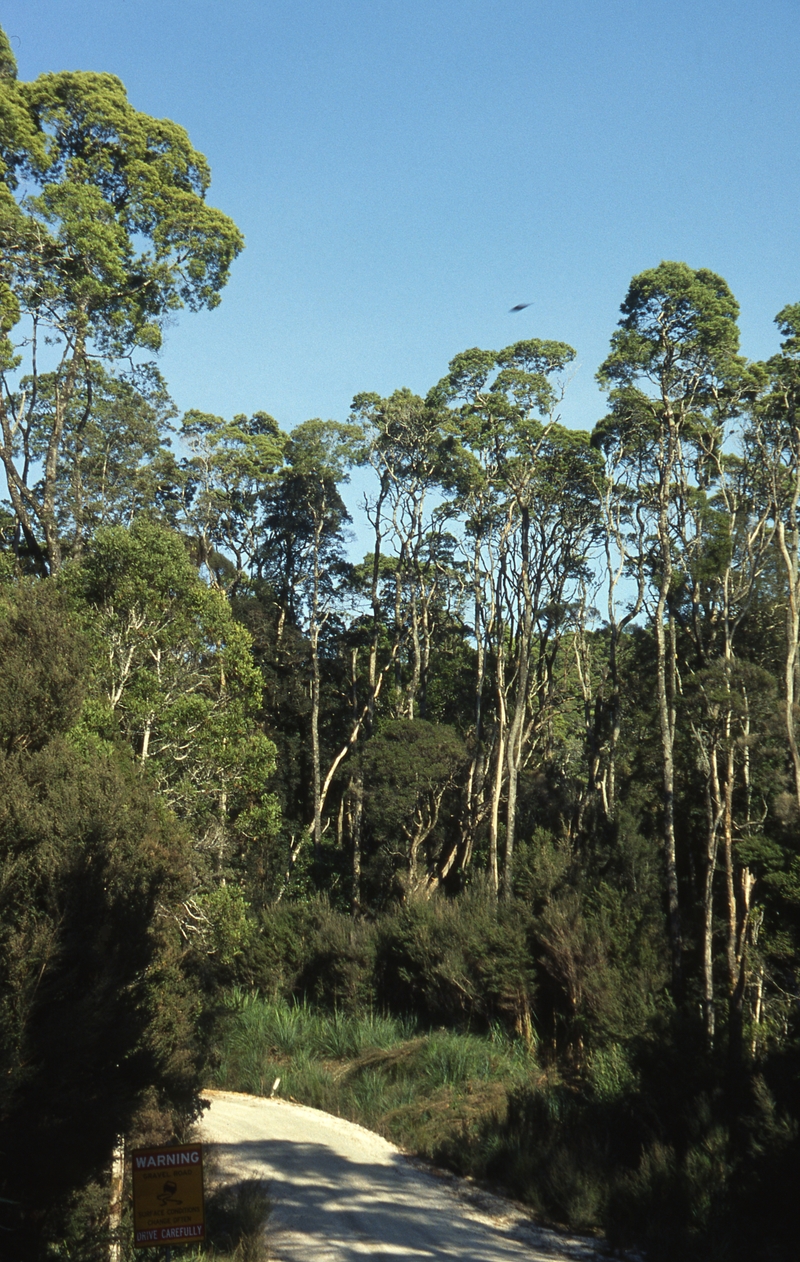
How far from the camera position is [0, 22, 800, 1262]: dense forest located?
12.3m

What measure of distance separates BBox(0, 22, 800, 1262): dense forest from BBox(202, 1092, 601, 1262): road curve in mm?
1022

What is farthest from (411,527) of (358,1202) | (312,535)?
(358,1202)

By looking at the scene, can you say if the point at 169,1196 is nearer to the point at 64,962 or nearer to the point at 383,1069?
the point at 64,962

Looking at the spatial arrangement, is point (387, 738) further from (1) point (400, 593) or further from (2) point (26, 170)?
(2) point (26, 170)

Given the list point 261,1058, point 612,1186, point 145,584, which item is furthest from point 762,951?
point 145,584

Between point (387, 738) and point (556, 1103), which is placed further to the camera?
→ point (387, 738)

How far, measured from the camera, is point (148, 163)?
2558 cm

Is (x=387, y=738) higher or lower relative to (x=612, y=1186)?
higher

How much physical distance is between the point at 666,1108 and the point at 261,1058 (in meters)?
10.00

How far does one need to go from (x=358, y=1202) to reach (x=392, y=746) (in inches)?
797

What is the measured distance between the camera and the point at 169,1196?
712 cm

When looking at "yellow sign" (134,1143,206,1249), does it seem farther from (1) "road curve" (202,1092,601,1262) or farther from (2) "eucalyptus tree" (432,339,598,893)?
(2) "eucalyptus tree" (432,339,598,893)

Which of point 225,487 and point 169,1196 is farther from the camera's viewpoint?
point 225,487

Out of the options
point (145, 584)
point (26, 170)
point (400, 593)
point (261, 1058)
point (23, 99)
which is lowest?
point (261, 1058)
